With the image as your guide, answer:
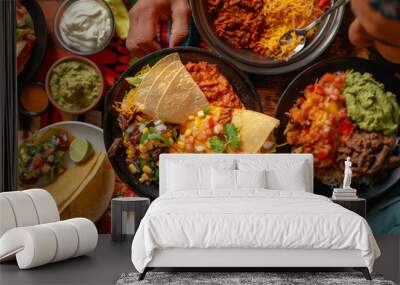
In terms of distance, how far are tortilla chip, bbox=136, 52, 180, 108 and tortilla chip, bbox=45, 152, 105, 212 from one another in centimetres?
78

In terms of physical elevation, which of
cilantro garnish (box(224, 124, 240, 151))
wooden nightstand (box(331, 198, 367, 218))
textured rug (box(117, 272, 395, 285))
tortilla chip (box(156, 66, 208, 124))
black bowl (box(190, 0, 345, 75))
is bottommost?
textured rug (box(117, 272, 395, 285))

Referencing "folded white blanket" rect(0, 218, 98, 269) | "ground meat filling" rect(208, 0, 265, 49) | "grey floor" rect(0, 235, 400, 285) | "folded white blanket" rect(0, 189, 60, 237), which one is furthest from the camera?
"ground meat filling" rect(208, 0, 265, 49)

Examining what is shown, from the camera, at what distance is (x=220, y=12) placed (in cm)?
645

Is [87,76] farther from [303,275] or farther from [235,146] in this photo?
[303,275]

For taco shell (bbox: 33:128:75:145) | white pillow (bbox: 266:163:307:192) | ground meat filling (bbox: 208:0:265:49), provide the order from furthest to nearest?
taco shell (bbox: 33:128:75:145) < ground meat filling (bbox: 208:0:265:49) < white pillow (bbox: 266:163:307:192)

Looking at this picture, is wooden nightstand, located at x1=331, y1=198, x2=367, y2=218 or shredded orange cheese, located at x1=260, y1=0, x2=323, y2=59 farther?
shredded orange cheese, located at x1=260, y1=0, x2=323, y2=59

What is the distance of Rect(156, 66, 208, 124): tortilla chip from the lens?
250 inches

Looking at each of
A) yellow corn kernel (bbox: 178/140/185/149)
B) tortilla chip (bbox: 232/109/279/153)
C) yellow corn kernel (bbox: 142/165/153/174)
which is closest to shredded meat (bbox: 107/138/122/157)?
yellow corn kernel (bbox: 142/165/153/174)

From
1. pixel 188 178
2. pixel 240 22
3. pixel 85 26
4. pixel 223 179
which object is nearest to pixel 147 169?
pixel 188 178

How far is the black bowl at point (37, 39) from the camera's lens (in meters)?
6.73

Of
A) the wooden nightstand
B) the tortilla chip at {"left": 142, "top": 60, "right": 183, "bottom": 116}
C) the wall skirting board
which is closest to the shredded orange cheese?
the tortilla chip at {"left": 142, "top": 60, "right": 183, "bottom": 116}

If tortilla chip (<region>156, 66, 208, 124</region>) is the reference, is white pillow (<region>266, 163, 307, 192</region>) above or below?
below

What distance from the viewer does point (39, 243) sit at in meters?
4.77

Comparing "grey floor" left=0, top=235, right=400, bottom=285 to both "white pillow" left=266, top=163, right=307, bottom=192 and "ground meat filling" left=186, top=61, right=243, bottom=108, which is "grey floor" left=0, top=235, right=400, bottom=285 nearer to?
"white pillow" left=266, top=163, right=307, bottom=192
